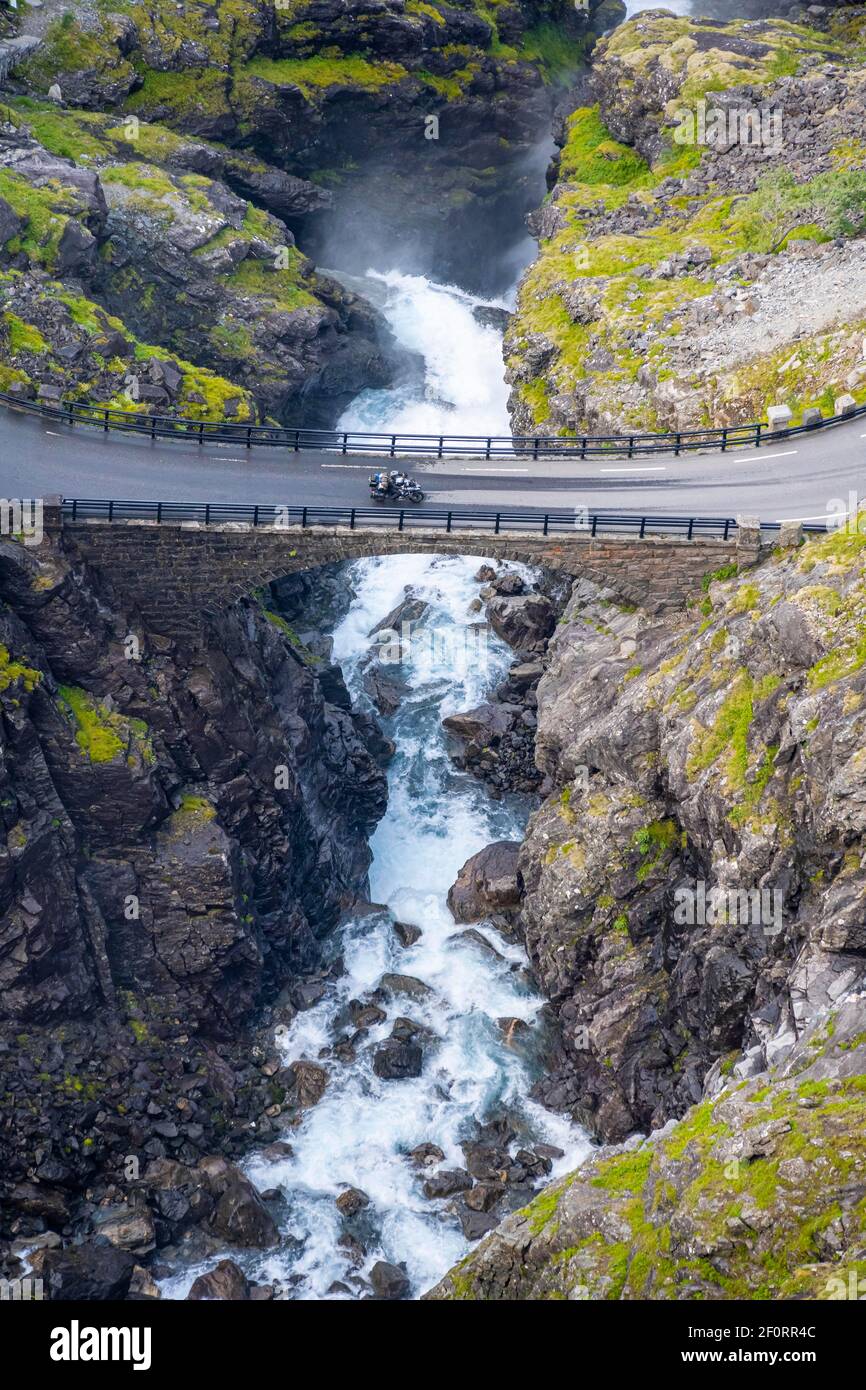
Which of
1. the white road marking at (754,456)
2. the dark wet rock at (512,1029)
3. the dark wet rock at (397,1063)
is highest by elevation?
the white road marking at (754,456)

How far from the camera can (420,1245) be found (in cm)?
4700

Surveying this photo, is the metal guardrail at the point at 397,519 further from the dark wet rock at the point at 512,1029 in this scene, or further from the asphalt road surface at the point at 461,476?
the dark wet rock at the point at 512,1029

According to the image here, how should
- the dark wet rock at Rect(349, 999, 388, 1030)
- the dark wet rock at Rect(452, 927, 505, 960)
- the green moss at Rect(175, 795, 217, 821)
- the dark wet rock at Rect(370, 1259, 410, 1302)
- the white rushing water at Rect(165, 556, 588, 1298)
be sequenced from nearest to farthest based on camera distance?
1. the dark wet rock at Rect(370, 1259, 410, 1302)
2. the white rushing water at Rect(165, 556, 588, 1298)
3. the dark wet rock at Rect(349, 999, 388, 1030)
4. the green moss at Rect(175, 795, 217, 821)
5. the dark wet rock at Rect(452, 927, 505, 960)

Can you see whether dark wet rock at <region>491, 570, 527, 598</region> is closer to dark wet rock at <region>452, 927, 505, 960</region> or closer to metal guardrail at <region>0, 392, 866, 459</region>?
metal guardrail at <region>0, 392, 866, 459</region>

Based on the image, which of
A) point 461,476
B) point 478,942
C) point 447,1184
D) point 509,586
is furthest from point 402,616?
point 447,1184

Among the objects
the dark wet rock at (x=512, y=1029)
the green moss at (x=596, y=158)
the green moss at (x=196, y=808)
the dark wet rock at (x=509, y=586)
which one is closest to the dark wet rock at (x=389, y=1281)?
the dark wet rock at (x=512, y=1029)

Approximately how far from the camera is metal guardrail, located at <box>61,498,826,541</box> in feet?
176

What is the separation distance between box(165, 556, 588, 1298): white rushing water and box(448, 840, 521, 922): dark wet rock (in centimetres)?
74

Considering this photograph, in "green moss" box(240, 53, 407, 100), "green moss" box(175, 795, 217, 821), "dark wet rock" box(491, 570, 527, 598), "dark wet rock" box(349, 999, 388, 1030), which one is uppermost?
"green moss" box(240, 53, 407, 100)

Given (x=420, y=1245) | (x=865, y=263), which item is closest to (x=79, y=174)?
(x=865, y=263)

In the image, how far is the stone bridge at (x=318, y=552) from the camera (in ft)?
176

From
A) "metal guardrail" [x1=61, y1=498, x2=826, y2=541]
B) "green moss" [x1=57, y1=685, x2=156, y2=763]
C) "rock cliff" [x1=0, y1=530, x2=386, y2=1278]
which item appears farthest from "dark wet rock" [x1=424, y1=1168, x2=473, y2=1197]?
"metal guardrail" [x1=61, y1=498, x2=826, y2=541]

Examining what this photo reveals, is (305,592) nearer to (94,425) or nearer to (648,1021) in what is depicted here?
(94,425)

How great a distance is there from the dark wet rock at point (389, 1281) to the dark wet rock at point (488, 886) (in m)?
15.8
